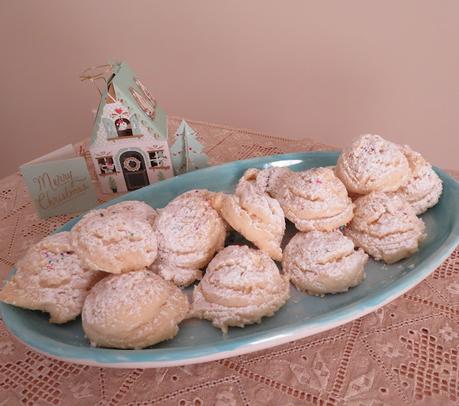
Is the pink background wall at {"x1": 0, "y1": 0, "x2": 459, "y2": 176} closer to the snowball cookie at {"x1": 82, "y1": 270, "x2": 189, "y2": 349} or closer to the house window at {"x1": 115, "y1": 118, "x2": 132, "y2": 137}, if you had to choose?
the house window at {"x1": 115, "y1": 118, "x2": 132, "y2": 137}

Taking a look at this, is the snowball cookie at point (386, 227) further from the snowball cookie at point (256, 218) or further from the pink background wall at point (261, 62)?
the pink background wall at point (261, 62)

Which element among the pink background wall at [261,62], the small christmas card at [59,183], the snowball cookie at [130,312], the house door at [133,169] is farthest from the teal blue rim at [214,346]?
the pink background wall at [261,62]

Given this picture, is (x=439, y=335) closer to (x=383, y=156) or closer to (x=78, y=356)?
(x=383, y=156)

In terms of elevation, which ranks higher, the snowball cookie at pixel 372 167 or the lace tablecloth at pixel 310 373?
the snowball cookie at pixel 372 167

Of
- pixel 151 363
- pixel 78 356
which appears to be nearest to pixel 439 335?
pixel 151 363

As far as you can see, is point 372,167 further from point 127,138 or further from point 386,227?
point 127,138

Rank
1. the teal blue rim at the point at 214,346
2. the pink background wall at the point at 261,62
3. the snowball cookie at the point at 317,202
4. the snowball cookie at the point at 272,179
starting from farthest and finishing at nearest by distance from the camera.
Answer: the pink background wall at the point at 261,62 < the snowball cookie at the point at 272,179 < the snowball cookie at the point at 317,202 < the teal blue rim at the point at 214,346

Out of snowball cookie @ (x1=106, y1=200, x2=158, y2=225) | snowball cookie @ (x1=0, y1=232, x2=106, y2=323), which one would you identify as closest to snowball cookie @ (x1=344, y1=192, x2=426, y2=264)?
snowball cookie @ (x1=106, y1=200, x2=158, y2=225)
